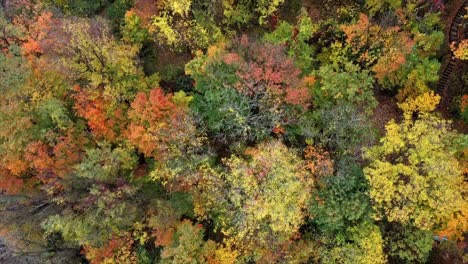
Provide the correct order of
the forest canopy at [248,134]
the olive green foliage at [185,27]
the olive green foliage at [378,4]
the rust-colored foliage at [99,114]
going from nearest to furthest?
the forest canopy at [248,134] → the olive green foliage at [378,4] → the rust-colored foliage at [99,114] → the olive green foliage at [185,27]

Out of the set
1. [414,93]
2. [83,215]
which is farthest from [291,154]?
[83,215]

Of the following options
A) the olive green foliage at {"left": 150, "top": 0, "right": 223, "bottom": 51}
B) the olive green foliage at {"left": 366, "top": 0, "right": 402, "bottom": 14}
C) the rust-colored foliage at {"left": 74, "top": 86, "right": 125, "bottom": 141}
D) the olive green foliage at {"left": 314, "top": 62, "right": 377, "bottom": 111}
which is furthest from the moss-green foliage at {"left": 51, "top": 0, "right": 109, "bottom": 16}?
the olive green foliage at {"left": 366, "top": 0, "right": 402, "bottom": 14}

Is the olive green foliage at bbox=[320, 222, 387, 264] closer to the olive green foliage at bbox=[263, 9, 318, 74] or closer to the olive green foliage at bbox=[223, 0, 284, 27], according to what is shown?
the olive green foliage at bbox=[263, 9, 318, 74]

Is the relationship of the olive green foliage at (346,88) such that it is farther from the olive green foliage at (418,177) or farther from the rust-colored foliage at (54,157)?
the rust-colored foliage at (54,157)

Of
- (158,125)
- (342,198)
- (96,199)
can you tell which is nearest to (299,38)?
(158,125)

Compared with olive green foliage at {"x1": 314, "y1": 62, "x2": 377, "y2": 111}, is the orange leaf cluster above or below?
below

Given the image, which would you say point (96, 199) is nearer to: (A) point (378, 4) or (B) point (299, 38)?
(B) point (299, 38)

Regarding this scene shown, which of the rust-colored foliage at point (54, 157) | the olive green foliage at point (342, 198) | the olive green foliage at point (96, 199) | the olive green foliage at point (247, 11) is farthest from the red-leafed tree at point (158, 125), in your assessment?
the olive green foliage at point (342, 198)

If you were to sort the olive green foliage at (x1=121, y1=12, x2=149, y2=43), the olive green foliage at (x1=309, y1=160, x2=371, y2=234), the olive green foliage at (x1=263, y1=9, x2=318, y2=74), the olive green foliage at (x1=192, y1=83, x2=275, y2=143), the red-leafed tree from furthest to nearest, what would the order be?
the olive green foliage at (x1=121, y1=12, x2=149, y2=43), the olive green foliage at (x1=263, y1=9, x2=318, y2=74), the red-leafed tree, the olive green foliage at (x1=192, y1=83, x2=275, y2=143), the olive green foliage at (x1=309, y1=160, x2=371, y2=234)

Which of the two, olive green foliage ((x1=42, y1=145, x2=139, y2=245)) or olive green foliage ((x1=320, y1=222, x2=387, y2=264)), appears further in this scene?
olive green foliage ((x1=42, y1=145, x2=139, y2=245))
